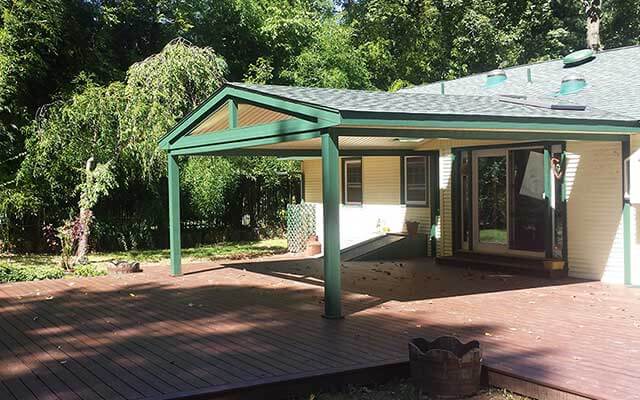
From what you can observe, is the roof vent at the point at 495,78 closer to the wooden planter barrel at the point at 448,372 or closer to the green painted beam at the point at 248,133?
the green painted beam at the point at 248,133

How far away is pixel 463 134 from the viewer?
26.2ft

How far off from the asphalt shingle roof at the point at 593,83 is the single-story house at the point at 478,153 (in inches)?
1.5

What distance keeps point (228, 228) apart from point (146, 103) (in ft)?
20.5

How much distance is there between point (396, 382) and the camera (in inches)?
199

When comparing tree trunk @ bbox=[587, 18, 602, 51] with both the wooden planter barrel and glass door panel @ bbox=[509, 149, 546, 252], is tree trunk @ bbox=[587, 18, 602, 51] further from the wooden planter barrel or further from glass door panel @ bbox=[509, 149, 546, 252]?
the wooden planter barrel

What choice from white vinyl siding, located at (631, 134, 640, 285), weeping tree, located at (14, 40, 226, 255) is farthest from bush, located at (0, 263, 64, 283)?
white vinyl siding, located at (631, 134, 640, 285)

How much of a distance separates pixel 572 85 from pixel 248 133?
6190mm

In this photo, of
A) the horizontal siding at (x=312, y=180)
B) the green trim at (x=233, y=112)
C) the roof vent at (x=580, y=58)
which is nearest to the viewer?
the green trim at (x=233, y=112)

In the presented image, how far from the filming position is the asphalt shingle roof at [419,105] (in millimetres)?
7047

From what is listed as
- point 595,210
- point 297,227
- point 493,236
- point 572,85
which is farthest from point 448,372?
point 297,227

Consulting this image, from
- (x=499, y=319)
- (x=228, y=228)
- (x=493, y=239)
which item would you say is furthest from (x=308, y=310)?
(x=228, y=228)

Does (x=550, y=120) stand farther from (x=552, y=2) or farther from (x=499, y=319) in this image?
(x=552, y=2)

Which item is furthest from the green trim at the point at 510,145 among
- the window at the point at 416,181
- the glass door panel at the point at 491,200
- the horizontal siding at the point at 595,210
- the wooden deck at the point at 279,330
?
the wooden deck at the point at 279,330

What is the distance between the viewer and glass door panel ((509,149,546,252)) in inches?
418
